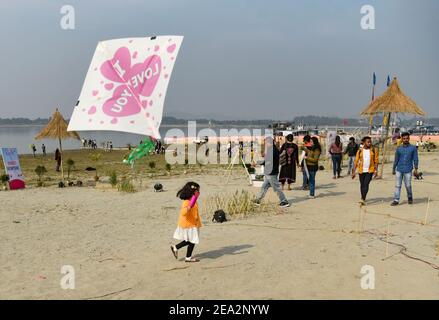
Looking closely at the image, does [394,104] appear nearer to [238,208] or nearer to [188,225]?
[238,208]

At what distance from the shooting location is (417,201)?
37.3ft

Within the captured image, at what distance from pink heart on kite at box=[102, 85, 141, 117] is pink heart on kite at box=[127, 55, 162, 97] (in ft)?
0.33

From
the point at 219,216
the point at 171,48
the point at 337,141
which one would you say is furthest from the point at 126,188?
the point at 171,48

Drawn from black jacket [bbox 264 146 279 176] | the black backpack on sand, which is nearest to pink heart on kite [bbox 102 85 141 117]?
the black backpack on sand

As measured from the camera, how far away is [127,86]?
5.40 metres

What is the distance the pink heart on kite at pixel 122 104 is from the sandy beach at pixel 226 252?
7.25ft

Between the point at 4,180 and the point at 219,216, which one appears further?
the point at 4,180

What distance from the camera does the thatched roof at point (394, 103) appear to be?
1623 cm

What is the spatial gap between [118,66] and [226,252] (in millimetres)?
3432
